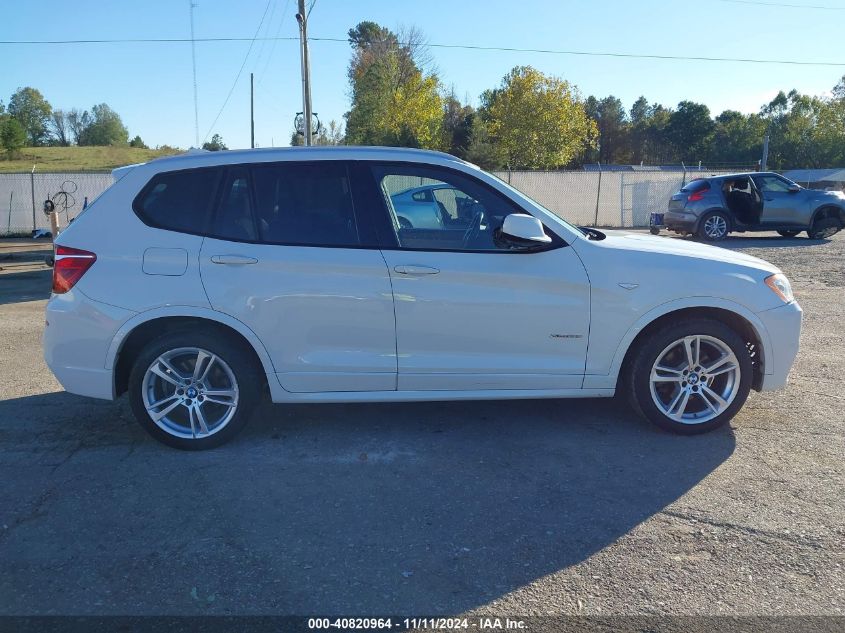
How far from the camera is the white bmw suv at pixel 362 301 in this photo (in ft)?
14.1

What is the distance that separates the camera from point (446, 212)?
15.3 ft

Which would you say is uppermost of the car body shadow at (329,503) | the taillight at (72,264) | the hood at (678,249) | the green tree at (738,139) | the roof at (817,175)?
the green tree at (738,139)

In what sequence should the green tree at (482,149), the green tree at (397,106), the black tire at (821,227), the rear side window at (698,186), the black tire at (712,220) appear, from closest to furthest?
the black tire at (712,220)
the rear side window at (698,186)
the black tire at (821,227)
the green tree at (397,106)
the green tree at (482,149)

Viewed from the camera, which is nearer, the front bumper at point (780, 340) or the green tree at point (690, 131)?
the front bumper at point (780, 340)

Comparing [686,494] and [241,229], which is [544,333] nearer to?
[686,494]

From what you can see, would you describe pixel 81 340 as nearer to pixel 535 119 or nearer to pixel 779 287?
pixel 779 287

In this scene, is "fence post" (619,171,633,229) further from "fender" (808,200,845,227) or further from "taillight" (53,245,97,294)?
"taillight" (53,245,97,294)

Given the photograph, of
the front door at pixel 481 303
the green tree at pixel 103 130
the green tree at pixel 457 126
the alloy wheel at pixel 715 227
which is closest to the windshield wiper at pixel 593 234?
the front door at pixel 481 303

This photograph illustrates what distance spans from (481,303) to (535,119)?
4614 cm

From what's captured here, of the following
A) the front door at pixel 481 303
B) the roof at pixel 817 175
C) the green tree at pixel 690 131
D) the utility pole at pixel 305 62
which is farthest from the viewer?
the green tree at pixel 690 131

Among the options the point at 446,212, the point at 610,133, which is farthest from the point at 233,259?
the point at 610,133

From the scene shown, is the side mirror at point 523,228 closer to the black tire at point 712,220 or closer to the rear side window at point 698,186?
the black tire at point 712,220

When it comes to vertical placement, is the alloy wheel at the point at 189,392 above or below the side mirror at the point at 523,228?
below

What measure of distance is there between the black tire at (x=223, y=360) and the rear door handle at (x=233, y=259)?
0.46m
